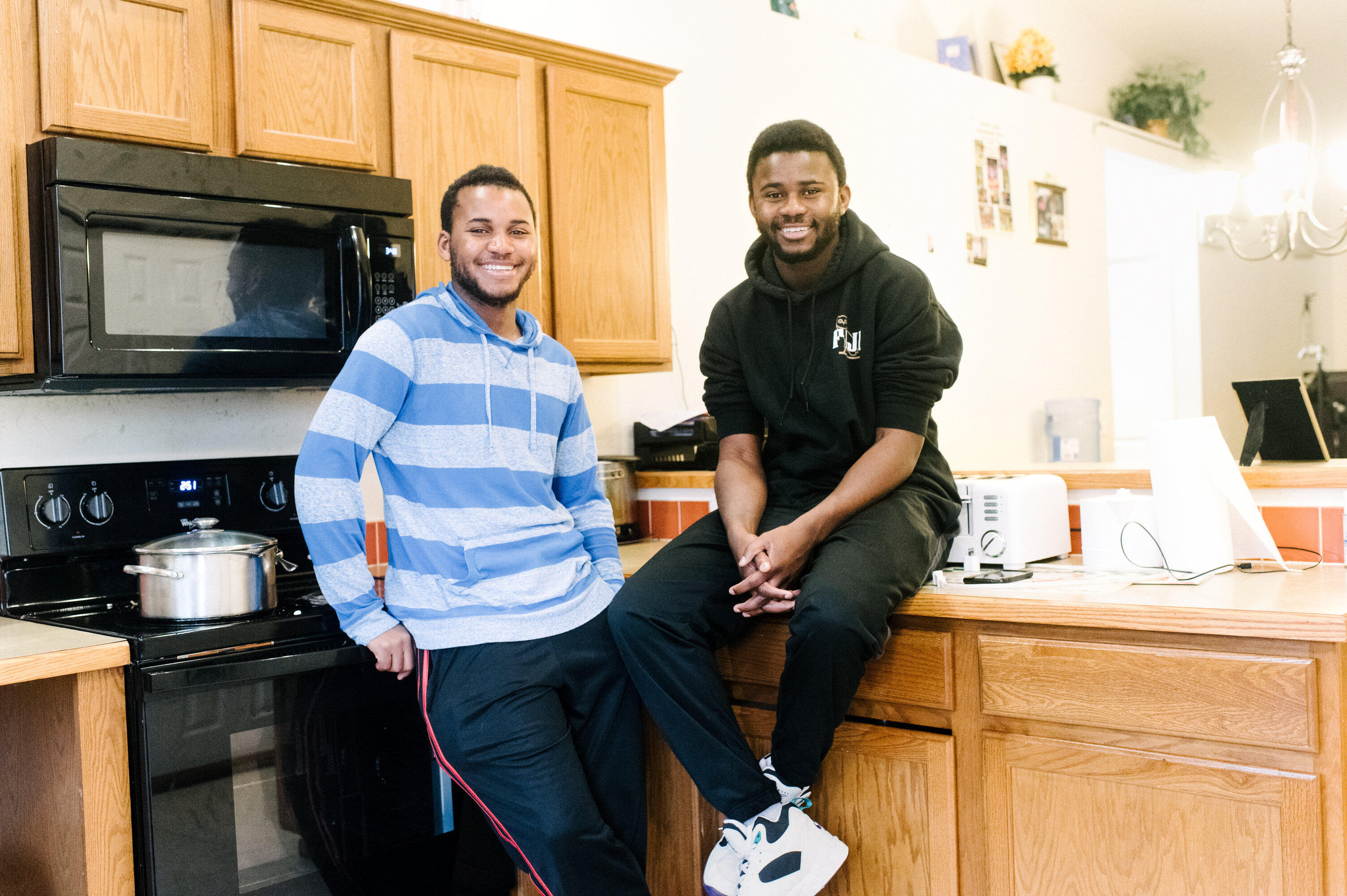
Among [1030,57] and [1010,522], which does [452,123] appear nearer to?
[1010,522]

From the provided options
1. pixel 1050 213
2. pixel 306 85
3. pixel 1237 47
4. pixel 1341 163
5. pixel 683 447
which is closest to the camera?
pixel 306 85

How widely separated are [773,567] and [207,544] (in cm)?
92

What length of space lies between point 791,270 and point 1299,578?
38.5 inches

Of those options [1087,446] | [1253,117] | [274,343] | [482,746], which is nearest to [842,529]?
[482,746]

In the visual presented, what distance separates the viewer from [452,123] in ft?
7.57

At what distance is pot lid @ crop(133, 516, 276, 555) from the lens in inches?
70.3

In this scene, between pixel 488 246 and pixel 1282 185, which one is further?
pixel 1282 185

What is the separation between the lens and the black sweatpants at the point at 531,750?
169cm

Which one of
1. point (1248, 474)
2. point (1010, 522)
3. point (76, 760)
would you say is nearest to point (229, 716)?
point (76, 760)

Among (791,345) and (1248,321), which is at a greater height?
(1248,321)

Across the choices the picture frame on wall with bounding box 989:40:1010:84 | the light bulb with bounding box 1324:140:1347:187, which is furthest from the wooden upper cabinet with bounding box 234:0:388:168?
the picture frame on wall with bounding box 989:40:1010:84

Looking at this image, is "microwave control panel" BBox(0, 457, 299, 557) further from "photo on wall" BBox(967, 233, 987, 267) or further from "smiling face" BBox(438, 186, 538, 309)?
"photo on wall" BBox(967, 233, 987, 267)

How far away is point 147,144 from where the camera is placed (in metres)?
1.89

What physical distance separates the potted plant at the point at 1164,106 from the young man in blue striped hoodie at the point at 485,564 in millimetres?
4685
